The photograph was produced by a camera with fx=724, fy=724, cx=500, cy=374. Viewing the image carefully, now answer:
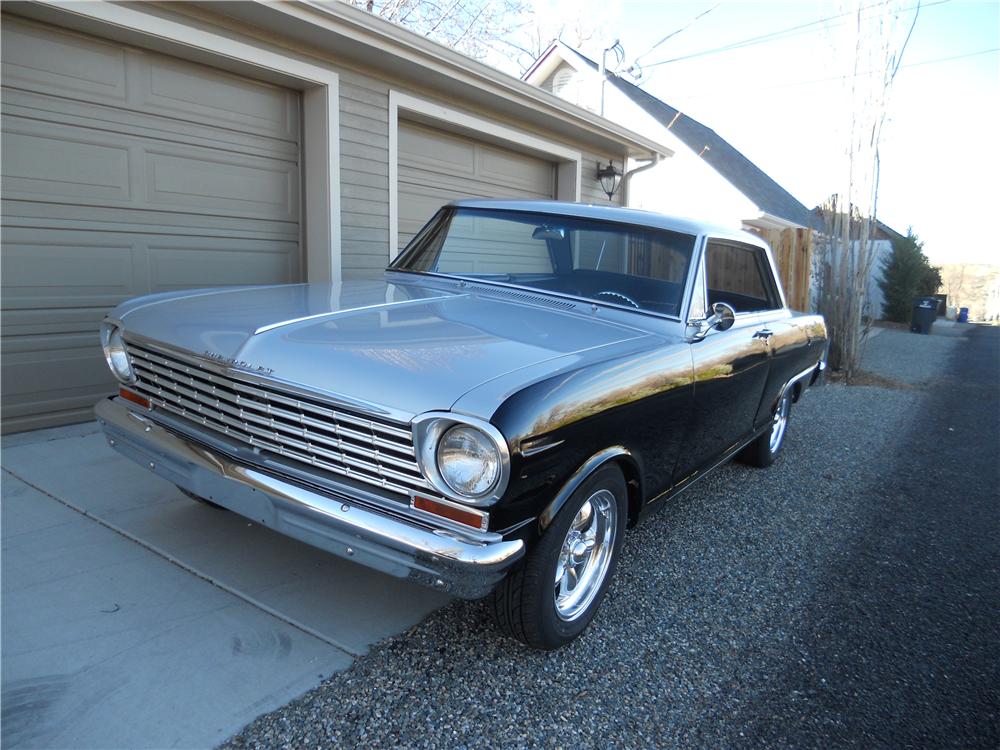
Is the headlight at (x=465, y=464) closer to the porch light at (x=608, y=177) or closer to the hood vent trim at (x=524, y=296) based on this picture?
the hood vent trim at (x=524, y=296)

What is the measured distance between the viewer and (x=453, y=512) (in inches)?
84.9

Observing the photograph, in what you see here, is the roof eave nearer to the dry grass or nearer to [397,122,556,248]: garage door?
[397,122,556,248]: garage door

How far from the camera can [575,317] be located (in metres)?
3.22

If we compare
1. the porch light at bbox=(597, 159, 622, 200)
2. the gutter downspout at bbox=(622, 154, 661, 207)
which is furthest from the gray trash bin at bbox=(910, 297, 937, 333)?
the porch light at bbox=(597, 159, 622, 200)

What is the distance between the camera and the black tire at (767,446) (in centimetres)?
505

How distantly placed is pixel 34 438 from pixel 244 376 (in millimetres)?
2979

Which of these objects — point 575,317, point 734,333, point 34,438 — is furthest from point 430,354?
point 34,438

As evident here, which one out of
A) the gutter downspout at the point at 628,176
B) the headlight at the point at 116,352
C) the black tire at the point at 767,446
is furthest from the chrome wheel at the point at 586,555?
the gutter downspout at the point at 628,176

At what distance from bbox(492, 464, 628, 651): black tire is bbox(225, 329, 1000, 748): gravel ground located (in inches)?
4.9

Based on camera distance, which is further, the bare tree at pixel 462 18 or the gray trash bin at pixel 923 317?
the gray trash bin at pixel 923 317

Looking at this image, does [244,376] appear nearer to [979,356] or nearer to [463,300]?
[463,300]

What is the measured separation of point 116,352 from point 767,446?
13.6 ft

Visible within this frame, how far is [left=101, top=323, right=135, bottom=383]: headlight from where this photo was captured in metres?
2.99

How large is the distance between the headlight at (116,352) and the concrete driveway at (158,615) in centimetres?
77
